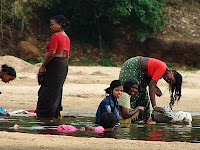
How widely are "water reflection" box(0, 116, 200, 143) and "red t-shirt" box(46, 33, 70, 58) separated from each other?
120 centimetres

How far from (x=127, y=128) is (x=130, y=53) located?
18882mm

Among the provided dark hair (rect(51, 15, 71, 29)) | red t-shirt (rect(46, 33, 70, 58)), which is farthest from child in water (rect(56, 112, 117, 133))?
dark hair (rect(51, 15, 71, 29))

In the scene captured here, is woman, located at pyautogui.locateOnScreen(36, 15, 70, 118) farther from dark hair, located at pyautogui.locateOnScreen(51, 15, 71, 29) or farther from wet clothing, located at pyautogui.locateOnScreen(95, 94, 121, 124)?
wet clothing, located at pyautogui.locateOnScreen(95, 94, 121, 124)

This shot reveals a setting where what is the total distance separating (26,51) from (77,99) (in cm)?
1071

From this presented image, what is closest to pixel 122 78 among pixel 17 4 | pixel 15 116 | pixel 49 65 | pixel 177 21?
pixel 49 65

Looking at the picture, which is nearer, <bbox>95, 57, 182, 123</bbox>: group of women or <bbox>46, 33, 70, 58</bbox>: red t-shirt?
<bbox>95, 57, 182, 123</bbox>: group of women

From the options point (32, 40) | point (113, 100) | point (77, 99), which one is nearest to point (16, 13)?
point (32, 40)

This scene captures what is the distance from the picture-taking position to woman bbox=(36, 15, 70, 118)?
28.1 ft

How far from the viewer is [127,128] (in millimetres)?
8000

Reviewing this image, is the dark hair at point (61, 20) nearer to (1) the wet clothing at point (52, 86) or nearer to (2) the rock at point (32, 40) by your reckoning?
(1) the wet clothing at point (52, 86)

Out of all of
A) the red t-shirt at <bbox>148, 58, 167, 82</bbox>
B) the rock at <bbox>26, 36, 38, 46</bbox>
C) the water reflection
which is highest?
the rock at <bbox>26, 36, 38, 46</bbox>

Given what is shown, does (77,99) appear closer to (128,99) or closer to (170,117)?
(170,117)

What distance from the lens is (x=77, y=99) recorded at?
1380 centimetres

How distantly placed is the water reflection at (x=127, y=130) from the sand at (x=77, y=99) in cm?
95
